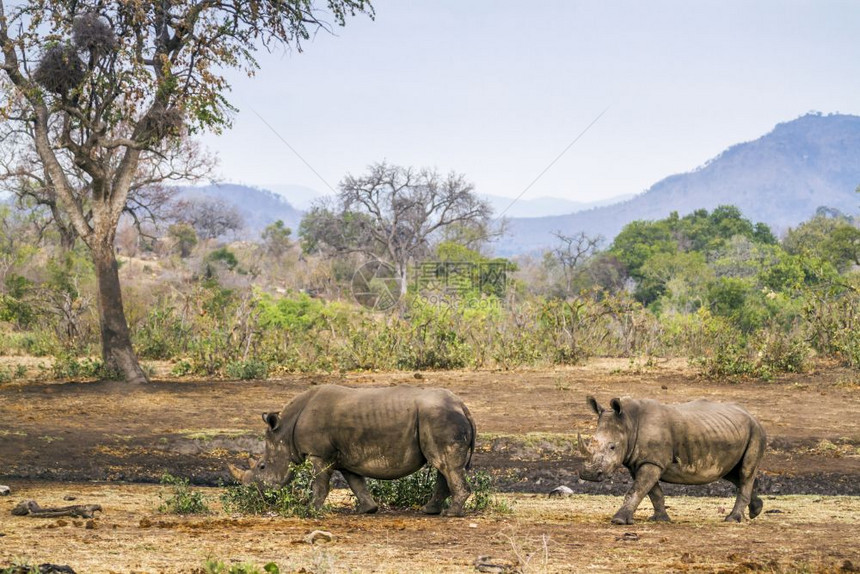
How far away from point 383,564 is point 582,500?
548cm

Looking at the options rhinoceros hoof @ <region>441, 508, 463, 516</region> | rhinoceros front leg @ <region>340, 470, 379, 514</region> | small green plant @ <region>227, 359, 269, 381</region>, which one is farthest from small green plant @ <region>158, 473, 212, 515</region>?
small green plant @ <region>227, 359, 269, 381</region>

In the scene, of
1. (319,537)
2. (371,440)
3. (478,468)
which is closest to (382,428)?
(371,440)

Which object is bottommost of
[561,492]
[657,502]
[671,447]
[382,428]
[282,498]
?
[561,492]

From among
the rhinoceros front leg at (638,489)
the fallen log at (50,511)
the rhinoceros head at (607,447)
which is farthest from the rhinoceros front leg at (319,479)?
the rhinoceros front leg at (638,489)

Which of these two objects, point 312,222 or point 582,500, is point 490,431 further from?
point 312,222

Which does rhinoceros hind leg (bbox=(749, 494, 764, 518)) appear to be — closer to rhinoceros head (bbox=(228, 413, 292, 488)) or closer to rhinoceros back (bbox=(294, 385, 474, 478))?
rhinoceros back (bbox=(294, 385, 474, 478))

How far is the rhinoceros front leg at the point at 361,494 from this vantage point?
35.4ft

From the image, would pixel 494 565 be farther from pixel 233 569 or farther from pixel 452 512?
pixel 452 512

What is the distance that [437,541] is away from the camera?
→ 8664 mm

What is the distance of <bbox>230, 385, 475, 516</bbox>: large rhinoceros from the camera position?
1038 cm

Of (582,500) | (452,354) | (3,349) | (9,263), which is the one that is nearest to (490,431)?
(582,500)

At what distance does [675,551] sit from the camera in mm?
8094

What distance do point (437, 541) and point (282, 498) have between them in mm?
→ 2227

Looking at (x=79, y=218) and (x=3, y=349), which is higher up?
(x=79, y=218)
